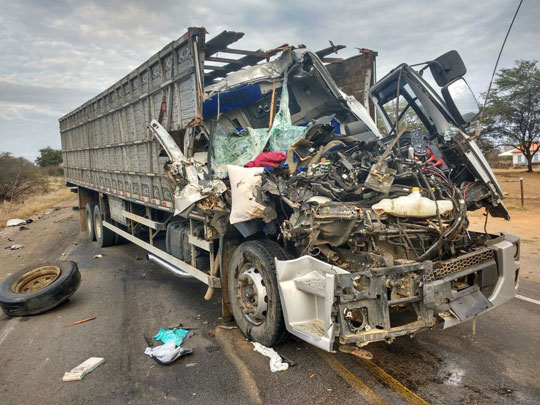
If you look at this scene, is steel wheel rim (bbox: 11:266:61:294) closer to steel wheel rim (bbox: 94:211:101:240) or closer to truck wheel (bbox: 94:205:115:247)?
truck wheel (bbox: 94:205:115:247)

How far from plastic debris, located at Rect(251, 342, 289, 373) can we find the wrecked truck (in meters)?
0.07

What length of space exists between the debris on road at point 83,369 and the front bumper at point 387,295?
180 cm

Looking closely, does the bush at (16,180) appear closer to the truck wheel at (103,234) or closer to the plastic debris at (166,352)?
the truck wheel at (103,234)

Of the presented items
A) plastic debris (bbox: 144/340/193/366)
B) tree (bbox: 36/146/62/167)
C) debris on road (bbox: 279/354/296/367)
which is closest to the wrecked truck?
debris on road (bbox: 279/354/296/367)

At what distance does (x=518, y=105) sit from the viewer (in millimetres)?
26547

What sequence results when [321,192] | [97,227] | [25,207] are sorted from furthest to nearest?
[25,207] < [97,227] < [321,192]

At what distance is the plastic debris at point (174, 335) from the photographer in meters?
4.04

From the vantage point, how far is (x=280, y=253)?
3.70 metres

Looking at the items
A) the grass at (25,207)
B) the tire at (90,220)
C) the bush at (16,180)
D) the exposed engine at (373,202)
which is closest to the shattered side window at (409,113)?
the exposed engine at (373,202)

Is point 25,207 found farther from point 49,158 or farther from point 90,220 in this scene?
point 49,158

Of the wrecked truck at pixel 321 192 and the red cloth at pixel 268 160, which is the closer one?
the wrecked truck at pixel 321 192

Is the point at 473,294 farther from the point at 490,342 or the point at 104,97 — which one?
the point at 104,97

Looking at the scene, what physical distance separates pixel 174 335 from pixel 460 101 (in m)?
3.66

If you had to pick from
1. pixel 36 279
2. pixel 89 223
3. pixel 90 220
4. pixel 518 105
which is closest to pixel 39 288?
pixel 36 279
